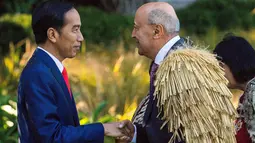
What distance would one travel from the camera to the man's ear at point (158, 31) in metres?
3.65

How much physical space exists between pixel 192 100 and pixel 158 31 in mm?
554

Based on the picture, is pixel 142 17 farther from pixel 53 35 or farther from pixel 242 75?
pixel 242 75

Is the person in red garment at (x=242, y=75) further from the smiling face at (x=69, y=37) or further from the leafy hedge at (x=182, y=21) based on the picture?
the leafy hedge at (x=182, y=21)

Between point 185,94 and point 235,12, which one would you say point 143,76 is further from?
point 235,12

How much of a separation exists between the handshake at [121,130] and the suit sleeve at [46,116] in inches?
4.4

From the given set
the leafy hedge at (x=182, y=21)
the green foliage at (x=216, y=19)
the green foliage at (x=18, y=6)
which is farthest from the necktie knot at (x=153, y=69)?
the green foliage at (x=18, y=6)

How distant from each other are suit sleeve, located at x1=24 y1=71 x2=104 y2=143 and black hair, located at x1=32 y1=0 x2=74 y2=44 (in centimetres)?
26

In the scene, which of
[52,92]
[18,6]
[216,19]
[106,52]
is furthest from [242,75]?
[18,6]

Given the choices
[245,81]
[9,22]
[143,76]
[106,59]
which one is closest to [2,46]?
[9,22]

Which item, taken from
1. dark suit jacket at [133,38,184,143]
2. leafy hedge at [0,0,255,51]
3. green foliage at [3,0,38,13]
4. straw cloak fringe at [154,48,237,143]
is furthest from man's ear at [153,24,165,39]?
green foliage at [3,0,38,13]

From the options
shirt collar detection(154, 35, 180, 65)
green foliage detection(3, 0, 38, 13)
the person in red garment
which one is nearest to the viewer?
shirt collar detection(154, 35, 180, 65)

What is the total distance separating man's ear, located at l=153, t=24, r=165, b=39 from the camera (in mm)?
3648

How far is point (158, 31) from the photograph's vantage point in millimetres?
3662

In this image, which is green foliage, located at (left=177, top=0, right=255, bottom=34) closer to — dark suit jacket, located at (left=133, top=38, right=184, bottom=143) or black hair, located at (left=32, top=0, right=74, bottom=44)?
dark suit jacket, located at (left=133, top=38, right=184, bottom=143)
